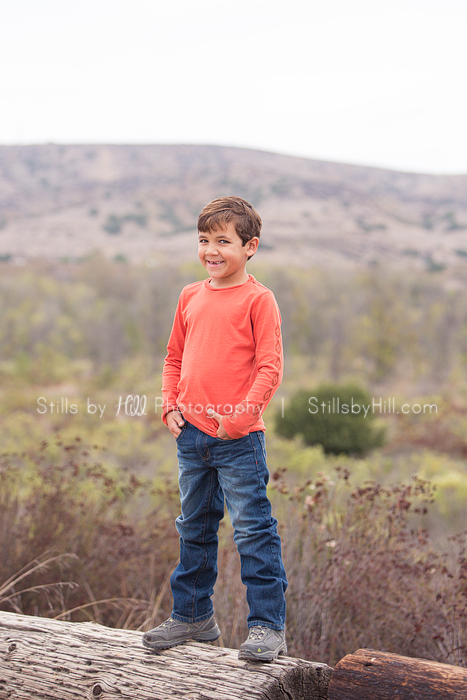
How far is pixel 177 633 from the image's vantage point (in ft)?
7.30

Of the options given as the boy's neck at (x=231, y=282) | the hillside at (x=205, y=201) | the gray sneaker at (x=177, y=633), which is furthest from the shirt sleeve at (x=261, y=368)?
the hillside at (x=205, y=201)

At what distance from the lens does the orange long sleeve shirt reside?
2109mm

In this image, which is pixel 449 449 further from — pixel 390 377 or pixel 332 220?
pixel 332 220

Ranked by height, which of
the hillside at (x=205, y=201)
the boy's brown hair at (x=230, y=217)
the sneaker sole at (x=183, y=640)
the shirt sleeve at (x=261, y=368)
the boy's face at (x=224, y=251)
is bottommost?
the sneaker sole at (x=183, y=640)

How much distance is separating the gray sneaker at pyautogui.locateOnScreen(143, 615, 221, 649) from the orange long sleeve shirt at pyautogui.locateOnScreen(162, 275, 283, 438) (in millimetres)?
816

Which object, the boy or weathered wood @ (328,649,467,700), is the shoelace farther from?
weathered wood @ (328,649,467,700)

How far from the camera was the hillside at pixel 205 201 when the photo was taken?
5303 cm

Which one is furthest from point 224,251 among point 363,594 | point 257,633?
point 363,594

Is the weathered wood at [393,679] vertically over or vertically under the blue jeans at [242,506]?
under

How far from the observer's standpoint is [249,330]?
2.17m

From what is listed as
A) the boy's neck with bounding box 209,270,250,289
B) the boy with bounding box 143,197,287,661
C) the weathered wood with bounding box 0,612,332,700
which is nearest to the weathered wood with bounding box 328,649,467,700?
the weathered wood with bounding box 0,612,332,700

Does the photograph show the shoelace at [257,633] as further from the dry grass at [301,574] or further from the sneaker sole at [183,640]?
the dry grass at [301,574]

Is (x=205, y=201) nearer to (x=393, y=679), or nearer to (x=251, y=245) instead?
(x=251, y=245)

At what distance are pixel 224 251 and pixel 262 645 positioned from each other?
1.45 m
